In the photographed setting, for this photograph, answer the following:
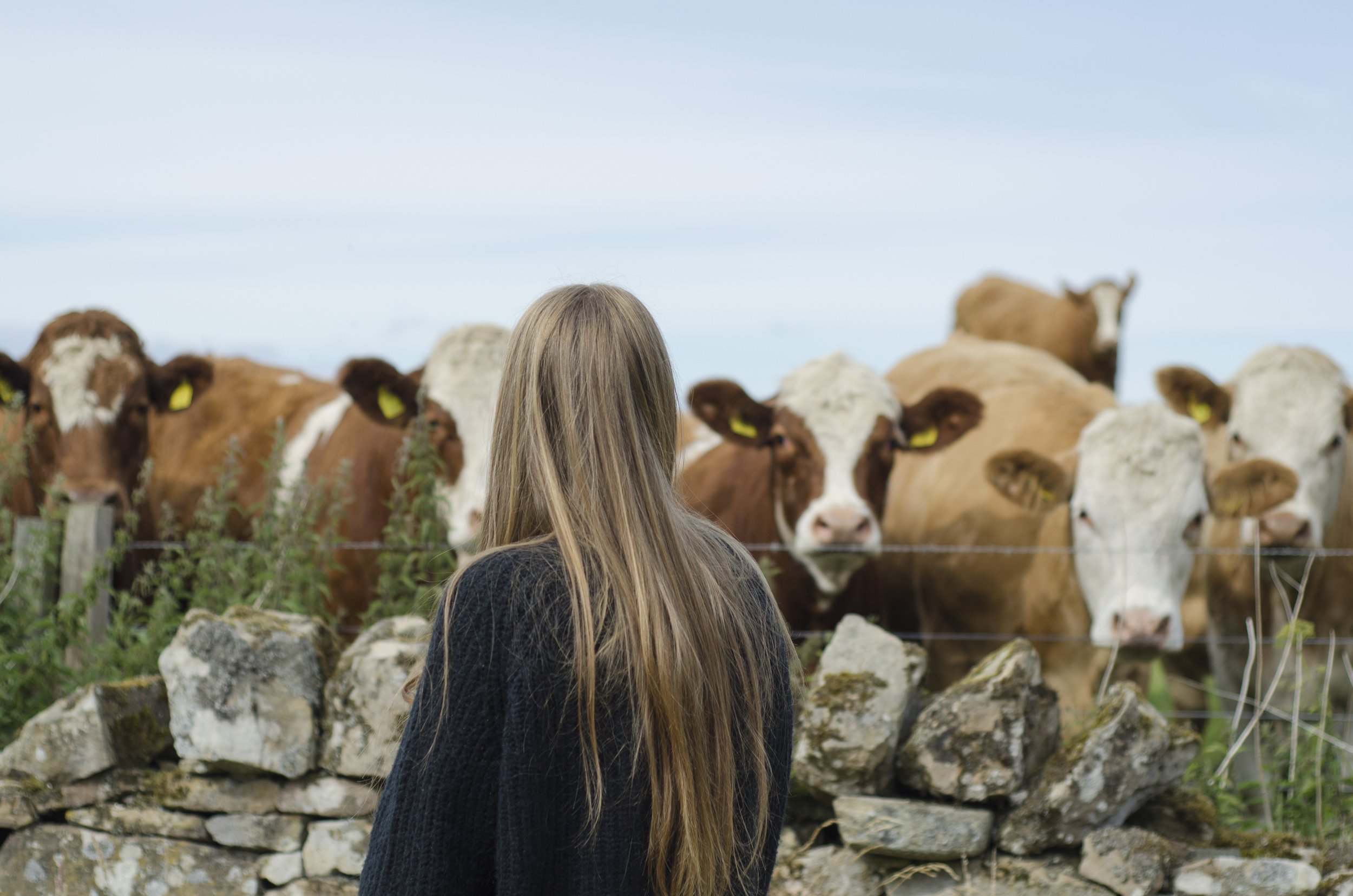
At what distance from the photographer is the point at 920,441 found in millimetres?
5867

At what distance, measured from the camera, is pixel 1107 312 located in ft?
35.4

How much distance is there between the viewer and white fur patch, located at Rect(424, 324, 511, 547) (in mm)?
5438

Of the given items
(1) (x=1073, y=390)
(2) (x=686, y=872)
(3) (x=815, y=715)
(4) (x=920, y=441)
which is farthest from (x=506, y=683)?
(1) (x=1073, y=390)

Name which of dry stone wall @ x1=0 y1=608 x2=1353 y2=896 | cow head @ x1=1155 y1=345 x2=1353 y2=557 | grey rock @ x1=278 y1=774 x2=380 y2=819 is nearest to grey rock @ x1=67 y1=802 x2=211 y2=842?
dry stone wall @ x1=0 y1=608 x2=1353 y2=896

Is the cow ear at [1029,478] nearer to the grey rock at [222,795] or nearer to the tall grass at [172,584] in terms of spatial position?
the tall grass at [172,584]

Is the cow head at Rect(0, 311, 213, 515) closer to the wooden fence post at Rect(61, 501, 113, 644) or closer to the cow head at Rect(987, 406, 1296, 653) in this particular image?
the wooden fence post at Rect(61, 501, 113, 644)

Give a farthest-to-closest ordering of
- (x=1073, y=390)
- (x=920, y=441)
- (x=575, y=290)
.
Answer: (x=1073, y=390) → (x=920, y=441) → (x=575, y=290)

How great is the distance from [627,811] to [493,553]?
1.16 feet

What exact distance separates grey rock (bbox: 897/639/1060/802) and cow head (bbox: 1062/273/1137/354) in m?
8.06

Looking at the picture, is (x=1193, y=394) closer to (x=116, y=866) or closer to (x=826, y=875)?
(x=826, y=875)

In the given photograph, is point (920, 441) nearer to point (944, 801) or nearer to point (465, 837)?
point (944, 801)

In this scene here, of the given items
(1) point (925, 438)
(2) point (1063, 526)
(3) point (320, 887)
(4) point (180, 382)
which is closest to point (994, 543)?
(2) point (1063, 526)

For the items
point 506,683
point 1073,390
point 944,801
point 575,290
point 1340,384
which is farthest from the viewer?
point 1073,390

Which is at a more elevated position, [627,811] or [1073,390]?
[1073,390]
